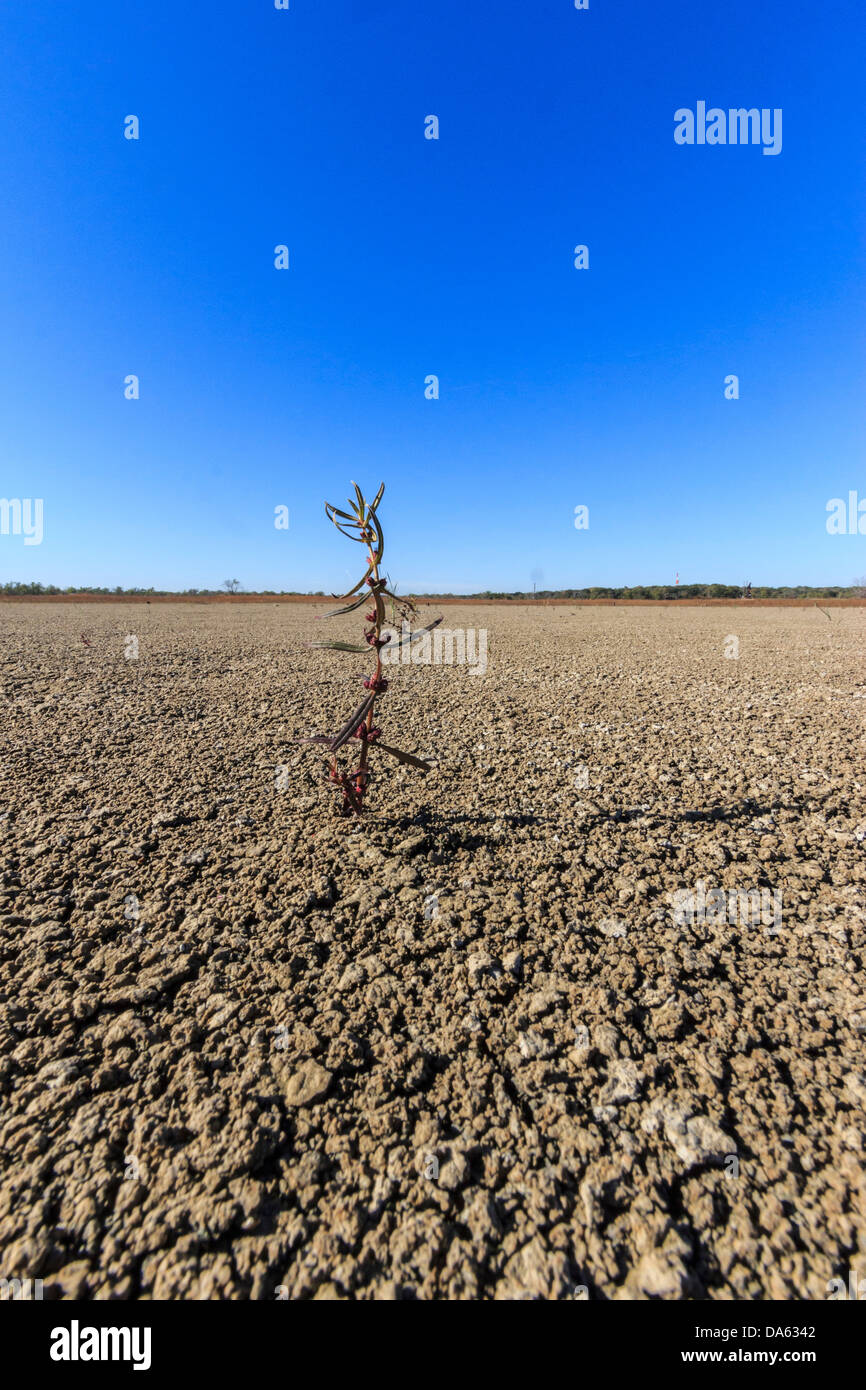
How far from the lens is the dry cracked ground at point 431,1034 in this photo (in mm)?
844

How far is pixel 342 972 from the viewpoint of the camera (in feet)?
4.64

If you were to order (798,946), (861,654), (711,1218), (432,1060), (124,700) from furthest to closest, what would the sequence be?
(861,654), (124,700), (798,946), (432,1060), (711,1218)

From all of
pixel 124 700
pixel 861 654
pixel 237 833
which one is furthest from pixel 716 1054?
pixel 861 654

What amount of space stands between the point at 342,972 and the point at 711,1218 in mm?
904

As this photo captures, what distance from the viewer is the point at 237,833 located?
213 centimetres

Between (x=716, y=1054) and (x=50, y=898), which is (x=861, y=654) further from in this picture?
(x=50, y=898)

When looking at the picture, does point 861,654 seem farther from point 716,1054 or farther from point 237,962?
point 237,962

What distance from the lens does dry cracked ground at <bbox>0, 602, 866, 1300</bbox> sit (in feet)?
2.77

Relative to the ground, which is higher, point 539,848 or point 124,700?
point 124,700

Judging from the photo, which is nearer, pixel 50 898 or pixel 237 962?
pixel 237 962

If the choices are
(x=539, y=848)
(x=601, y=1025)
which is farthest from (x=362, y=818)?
(x=601, y=1025)

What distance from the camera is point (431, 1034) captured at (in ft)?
4.02

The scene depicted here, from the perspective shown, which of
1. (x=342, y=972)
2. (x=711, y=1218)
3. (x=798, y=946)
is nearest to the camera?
(x=711, y=1218)
